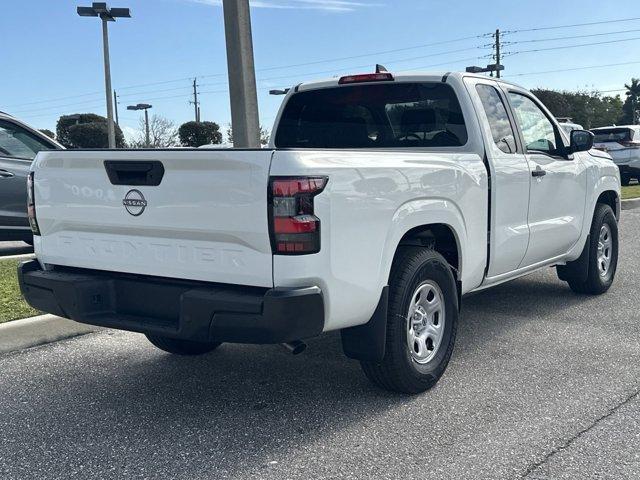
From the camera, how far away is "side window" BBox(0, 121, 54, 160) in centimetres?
846

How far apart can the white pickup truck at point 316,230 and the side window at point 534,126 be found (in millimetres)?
310

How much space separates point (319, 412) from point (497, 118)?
2.54 meters

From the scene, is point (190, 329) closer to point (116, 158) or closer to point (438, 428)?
point (116, 158)

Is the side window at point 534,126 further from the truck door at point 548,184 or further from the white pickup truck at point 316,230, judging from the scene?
the white pickup truck at point 316,230

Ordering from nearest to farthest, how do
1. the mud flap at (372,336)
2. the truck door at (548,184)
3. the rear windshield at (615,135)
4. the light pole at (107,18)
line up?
1. the mud flap at (372,336)
2. the truck door at (548,184)
3. the light pole at (107,18)
4. the rear windshield at (615,135)

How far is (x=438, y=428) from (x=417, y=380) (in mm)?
417

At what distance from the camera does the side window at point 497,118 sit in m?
5.06

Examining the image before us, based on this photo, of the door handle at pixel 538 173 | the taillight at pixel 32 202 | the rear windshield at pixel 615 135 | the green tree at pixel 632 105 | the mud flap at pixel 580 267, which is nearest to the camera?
the taillight at pixel 32 202

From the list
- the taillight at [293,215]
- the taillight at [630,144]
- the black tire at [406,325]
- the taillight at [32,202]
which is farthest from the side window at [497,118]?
the taillight at [630,144]

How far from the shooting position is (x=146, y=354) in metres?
5.07

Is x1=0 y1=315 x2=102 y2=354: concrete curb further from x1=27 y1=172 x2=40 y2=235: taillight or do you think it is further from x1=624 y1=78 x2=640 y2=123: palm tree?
x1=624 y1=78 x2=640 y2=123: palm tree

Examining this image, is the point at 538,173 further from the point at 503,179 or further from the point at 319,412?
the point at 319,412

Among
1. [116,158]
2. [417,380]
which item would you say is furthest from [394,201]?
[116,158]

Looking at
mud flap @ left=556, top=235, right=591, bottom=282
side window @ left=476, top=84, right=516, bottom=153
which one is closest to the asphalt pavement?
mud flap @ left=556, top=235, right=591, bottom=282
